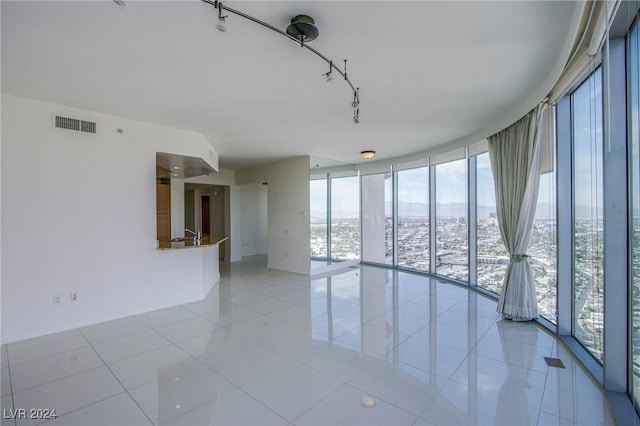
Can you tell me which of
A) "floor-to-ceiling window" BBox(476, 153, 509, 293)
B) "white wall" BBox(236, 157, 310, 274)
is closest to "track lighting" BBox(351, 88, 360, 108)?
"floor-to-ceiling window" BBox(476, 153, 509, 293)

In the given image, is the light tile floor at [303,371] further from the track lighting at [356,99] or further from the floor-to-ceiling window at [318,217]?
the floor-to-ceiling window at [318,217]

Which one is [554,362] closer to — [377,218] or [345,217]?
[377,218]

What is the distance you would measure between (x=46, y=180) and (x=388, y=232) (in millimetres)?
6639

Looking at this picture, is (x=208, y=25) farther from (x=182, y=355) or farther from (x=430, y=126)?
(x=430, y=126)

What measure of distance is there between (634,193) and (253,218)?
879 centimetres

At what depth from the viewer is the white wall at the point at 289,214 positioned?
693cm

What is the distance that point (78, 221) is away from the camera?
3.76m

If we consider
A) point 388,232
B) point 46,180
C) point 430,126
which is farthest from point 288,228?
point 46,180

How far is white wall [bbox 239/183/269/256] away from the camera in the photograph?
9.31 m

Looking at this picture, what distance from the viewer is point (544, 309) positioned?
12.4ft

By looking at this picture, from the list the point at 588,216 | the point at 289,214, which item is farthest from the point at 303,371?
the point at 289,214

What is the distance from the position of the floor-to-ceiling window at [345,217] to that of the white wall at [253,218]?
2525 mm

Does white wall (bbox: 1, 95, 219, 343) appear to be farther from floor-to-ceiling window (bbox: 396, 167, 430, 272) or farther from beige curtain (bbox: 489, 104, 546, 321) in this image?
floor-to-ceiling window (bbox: 396, 167, 430, 272)

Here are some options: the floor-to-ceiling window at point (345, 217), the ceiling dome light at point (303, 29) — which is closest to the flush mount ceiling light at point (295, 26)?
the ceiling dome light at point (303, 29)
